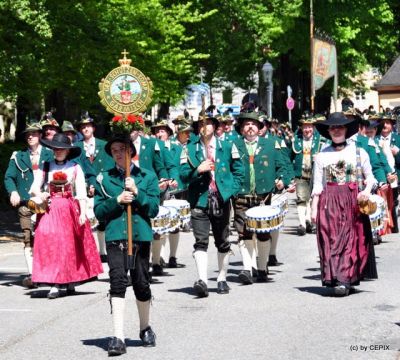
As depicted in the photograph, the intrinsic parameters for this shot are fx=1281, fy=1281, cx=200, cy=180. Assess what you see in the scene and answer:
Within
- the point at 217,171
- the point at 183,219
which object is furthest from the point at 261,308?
the point at 183,219

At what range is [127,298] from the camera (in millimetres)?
13641

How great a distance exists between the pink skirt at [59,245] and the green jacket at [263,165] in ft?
7.17

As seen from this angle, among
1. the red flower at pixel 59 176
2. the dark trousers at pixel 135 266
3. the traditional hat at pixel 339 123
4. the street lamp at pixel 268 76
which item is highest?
the street lamp at pixel 268 76

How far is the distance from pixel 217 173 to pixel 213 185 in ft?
0.45

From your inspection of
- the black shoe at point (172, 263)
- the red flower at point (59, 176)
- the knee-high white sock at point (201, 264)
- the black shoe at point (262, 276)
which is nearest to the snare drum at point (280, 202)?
the black shoe at point (262, 276)

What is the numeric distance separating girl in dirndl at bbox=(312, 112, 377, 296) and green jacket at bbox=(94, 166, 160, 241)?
3.42 meters

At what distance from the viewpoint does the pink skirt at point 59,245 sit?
13.8 meters

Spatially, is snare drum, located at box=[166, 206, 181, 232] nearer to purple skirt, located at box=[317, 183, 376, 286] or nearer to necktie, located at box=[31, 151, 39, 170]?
necktie, located at box=[31, 151, 39, 170]

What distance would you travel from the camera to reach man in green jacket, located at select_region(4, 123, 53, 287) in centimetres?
1523

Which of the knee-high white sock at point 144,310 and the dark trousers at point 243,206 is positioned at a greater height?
the dark trousers at point 243,206

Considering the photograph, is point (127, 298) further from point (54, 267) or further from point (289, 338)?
point (289, 338)

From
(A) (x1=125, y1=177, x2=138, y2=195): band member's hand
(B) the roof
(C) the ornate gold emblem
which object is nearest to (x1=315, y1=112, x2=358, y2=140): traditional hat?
(C) the ornate gold emblem

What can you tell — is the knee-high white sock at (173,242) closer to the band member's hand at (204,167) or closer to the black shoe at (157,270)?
the black shoe at (157,270)

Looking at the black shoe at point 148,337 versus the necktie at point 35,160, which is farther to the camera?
the necktie at point 35,160
